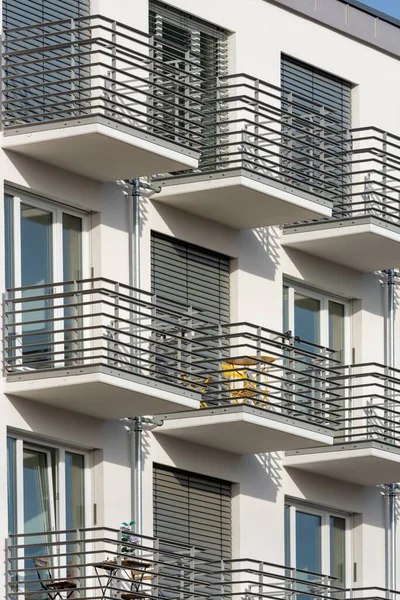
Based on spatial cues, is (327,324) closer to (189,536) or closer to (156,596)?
(189,536)

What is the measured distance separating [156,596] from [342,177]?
9.16m

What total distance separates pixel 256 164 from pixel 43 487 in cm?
542

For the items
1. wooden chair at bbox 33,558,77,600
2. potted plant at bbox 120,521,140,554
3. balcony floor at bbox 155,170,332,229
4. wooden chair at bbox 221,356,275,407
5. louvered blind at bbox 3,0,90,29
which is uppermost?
louvered blind at bbox 3,0,90,29

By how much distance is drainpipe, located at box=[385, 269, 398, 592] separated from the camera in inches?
1346

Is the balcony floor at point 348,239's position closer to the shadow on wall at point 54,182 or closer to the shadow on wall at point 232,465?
the shadow on wall at point 232,465

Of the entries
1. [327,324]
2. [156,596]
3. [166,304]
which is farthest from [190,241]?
[156,596]

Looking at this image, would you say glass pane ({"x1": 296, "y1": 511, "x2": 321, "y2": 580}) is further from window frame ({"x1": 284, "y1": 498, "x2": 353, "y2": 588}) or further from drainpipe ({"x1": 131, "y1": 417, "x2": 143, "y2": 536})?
drainpipe ({"x1": 131, "y1": 417, "x2": 143, "y2": 536})

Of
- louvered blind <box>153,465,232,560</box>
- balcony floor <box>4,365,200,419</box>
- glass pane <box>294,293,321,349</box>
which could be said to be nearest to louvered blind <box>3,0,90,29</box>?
balcony floor <box>4,365,200,419</box>

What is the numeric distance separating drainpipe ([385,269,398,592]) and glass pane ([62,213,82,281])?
23.0 ft

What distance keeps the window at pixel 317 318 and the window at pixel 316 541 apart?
8.00 ft

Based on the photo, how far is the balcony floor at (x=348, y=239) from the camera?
3294 cm

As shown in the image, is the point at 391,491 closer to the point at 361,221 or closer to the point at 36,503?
the point at 361,221

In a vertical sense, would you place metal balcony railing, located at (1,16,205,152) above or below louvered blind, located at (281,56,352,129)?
below

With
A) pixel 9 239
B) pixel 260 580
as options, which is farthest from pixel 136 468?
pixel 9 239
